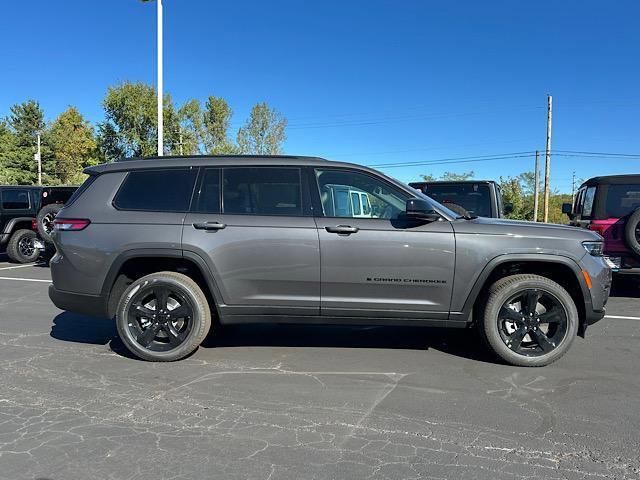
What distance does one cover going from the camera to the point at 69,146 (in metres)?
65.5

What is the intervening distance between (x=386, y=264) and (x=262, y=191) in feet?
4.44

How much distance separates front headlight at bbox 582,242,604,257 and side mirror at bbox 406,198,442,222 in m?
1.40

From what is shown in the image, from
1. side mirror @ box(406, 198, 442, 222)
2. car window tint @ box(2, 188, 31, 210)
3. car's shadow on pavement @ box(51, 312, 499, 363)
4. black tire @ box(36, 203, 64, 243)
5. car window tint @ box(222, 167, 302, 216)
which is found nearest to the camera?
side mirror @ box(406, 198, 442, 222)

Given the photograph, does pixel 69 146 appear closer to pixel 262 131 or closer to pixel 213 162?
pixel 262 131

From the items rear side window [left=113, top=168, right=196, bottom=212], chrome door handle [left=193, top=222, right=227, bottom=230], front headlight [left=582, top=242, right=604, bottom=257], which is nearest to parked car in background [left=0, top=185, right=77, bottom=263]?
rear side window [left=113, top=168, right=196, bottom=212]

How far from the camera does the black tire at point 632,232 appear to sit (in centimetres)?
734

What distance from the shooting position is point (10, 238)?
12.5 meters

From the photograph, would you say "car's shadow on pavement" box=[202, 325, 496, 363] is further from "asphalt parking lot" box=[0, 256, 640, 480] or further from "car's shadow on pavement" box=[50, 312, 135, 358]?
"car's shadow on pavement" box=[50, 312, 135, 358]

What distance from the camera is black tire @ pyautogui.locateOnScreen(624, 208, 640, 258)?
7.34 metres

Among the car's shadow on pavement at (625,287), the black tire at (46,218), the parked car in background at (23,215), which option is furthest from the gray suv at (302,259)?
the parked car in background at (23,215)

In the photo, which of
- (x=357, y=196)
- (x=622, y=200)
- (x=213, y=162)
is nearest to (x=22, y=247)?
(x=213, y=162)

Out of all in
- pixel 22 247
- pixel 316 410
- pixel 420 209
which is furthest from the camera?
pixel 22 247

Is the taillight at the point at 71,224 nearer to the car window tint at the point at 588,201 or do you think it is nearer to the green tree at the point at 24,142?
the car window tint at the point at 588,201

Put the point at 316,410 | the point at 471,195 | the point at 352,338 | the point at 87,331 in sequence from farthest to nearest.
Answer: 1. the point at 471,195
2. the point at 87,331
3. the point at 352,338
4. the point at 316,410
